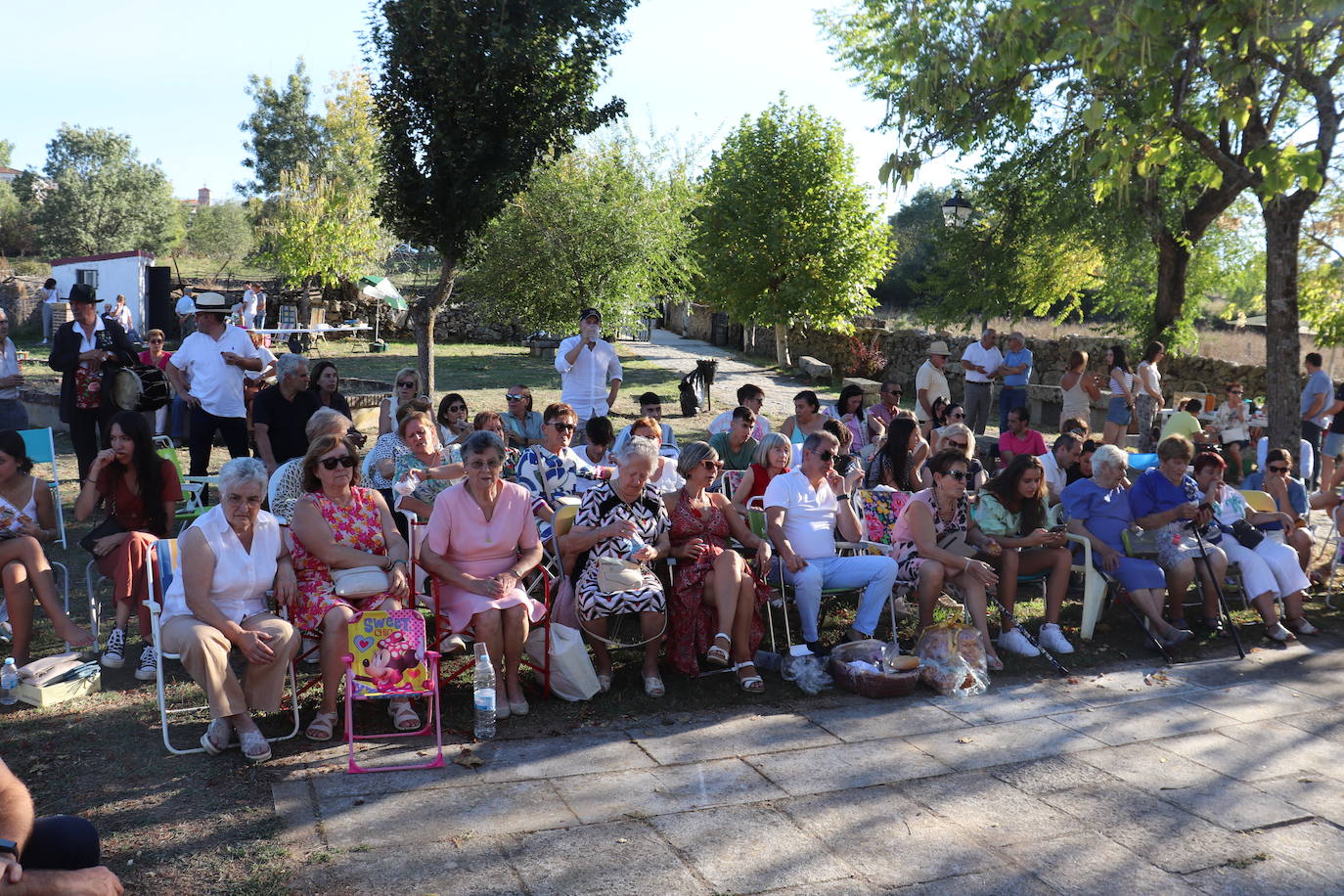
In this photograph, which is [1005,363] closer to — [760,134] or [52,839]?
[52,839]

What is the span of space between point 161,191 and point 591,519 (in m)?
41.2

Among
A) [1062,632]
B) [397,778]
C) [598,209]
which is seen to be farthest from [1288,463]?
[598,209]

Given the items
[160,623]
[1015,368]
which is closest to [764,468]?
[160,623]

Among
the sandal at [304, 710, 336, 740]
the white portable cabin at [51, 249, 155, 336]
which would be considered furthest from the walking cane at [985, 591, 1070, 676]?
the white portable cabin at [51, 249, 155, 336]

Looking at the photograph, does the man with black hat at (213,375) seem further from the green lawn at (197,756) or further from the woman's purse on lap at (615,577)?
the woman's purse on lap at (615,577)

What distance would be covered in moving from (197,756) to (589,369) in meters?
4.84

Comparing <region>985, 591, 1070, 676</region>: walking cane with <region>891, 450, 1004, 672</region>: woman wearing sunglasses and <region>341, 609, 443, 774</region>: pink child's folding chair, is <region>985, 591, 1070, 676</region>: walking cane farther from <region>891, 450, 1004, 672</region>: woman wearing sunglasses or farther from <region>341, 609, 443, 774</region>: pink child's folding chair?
<region>341, 609, 443, 774</region>: pink child's folding chair

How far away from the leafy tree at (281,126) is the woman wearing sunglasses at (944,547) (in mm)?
41402

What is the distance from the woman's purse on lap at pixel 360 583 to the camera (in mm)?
4680

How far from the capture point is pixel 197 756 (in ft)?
14.0

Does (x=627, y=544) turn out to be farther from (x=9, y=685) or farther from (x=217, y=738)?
(x=9, y=685)

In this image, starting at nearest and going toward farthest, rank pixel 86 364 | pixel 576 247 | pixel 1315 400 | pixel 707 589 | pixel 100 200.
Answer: pixel 707 589 < pixel 86 364 < pixel 1315 400 < pixel 576 247 < pixel 100 200

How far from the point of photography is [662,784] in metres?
4.18

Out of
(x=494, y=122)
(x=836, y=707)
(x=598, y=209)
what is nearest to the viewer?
(x=836, y=707)
